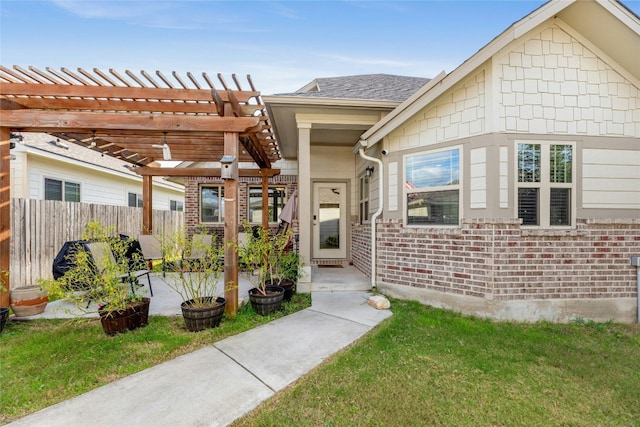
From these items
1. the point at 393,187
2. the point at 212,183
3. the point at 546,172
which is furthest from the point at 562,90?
the point at 212,183

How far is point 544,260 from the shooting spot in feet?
14.3

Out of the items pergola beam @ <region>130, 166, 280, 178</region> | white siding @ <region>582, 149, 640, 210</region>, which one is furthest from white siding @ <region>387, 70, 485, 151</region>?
pergola beam @ <region>130, 166, 280, 178</region>

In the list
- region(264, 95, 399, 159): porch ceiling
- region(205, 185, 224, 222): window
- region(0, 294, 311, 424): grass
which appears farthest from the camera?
region(205, 185, 224, 222): window

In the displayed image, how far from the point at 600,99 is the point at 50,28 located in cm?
1148

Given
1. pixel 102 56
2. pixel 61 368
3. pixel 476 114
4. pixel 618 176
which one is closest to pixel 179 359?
pixel 61 368

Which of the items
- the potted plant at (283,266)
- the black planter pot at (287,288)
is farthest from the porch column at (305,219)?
the black planter pot at (287,288)

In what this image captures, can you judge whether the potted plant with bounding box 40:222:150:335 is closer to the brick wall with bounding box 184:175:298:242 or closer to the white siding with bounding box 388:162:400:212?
the white siding with bounding box 388:162:400:212

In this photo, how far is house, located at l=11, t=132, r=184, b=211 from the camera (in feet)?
24.0

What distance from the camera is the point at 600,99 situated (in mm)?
4418

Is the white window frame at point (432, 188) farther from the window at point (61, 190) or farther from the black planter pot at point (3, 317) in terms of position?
the window at point (61, 190)

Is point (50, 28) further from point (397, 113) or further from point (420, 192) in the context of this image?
point (420, 192)

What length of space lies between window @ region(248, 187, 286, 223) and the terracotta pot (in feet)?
18.1

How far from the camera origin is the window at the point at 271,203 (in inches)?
365

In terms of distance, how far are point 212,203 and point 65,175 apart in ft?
14.5
